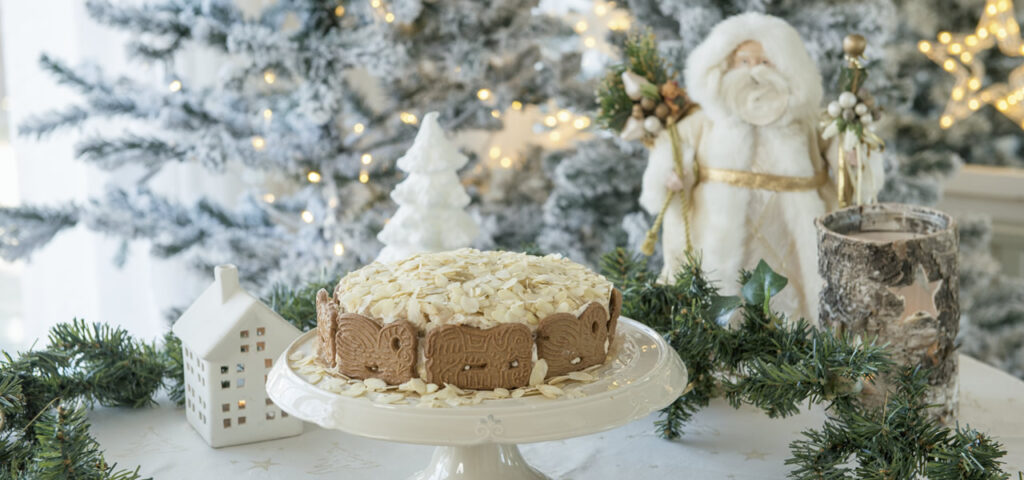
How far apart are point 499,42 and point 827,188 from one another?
76 cm

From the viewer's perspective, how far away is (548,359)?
913 mm

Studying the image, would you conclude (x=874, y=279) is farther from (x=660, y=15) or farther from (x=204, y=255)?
(x=204, y=255)

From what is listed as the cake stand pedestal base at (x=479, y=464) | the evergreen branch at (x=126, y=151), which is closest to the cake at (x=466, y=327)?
the cake stand pedestal base at (x=479, y=464)

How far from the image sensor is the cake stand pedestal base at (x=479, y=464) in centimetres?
100

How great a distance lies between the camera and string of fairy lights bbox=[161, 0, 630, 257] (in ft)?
6.59

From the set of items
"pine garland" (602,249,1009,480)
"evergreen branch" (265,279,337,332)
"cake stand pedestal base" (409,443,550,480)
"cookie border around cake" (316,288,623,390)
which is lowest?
"cake stand pedestal base" (409,443,550,480)

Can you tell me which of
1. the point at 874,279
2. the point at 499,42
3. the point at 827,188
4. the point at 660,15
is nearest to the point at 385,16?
the point at 499,42

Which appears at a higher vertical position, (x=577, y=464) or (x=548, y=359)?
(x=548, y=359)

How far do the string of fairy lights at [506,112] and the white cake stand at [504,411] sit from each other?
1131 millimetres

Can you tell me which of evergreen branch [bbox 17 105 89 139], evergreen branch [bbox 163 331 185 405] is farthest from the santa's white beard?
evergreen branch [bbox 17 105 89 139]

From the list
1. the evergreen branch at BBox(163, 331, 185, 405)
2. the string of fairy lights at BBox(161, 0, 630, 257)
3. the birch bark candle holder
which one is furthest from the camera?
the string of fairy lights at BBox(161, 0, 630, 257)

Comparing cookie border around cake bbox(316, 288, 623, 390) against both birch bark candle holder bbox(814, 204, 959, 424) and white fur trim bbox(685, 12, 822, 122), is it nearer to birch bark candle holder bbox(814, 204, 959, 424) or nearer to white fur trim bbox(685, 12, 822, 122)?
birch bark candle holder bbox(814, 204, 959, 424)

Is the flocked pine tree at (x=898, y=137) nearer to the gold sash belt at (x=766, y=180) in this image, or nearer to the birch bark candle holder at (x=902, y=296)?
the gold sash belt at (x=766, y=180)

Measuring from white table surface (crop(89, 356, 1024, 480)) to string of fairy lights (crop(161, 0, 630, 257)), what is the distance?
2.83 ft
